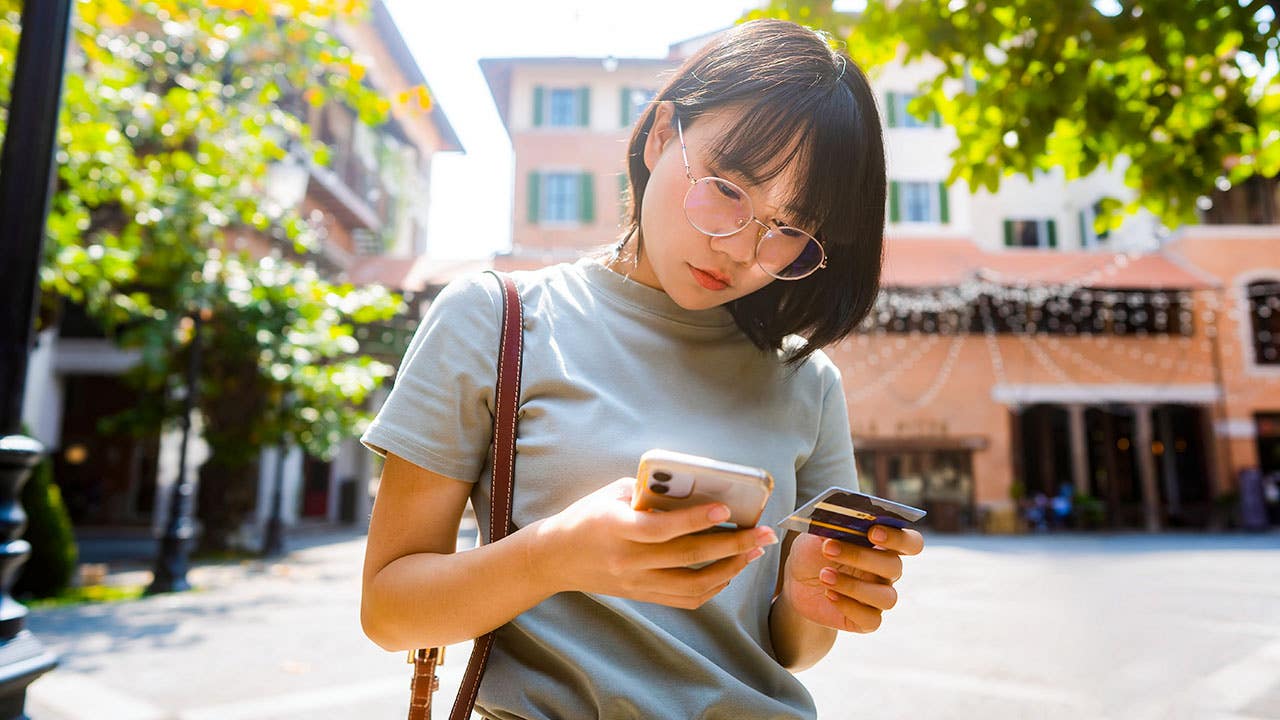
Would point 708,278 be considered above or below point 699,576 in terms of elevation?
above

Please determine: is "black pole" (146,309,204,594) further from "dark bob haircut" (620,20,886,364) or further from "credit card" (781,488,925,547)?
"credit card" (781,488,925,547)

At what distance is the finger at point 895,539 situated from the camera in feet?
3.94

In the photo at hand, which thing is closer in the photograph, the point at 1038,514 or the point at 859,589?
the point at 859,589

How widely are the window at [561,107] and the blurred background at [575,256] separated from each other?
0.24ft

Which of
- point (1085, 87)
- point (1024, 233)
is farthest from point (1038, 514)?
point (1085, 87)

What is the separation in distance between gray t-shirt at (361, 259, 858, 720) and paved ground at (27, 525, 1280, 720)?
3.09 m

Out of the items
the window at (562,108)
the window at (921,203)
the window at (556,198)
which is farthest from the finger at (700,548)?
the window at (921,203)

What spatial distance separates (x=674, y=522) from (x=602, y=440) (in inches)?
14.2

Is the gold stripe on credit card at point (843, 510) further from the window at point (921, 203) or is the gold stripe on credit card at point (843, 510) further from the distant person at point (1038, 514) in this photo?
the distant person at point (1038, 514)

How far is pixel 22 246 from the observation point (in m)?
2.43

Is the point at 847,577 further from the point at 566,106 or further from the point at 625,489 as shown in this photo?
the point at 566,106

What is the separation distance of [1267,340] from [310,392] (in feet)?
68.0

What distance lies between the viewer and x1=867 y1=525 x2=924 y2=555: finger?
3.94 feet

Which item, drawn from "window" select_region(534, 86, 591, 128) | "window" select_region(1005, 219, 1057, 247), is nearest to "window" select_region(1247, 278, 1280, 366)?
"window" select_region(1005, 219, 1057, 247)
